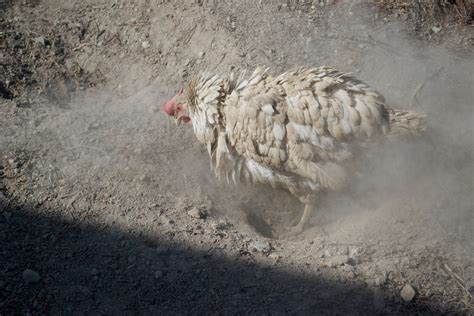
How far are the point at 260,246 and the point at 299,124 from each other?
106 centimetres

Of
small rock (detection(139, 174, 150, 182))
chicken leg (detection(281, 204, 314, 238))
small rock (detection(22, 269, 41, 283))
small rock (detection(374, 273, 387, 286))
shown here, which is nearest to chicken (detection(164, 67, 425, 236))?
chicken leg (detection(281, 204, 314, 238))

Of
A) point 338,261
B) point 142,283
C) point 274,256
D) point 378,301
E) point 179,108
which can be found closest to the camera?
point 378,301

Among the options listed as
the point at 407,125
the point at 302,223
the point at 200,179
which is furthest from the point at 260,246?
the point at 407,125

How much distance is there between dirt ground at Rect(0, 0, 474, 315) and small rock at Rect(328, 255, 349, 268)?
0.01 meters

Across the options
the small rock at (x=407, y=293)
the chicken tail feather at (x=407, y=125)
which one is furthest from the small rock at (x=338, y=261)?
the chicken tail feather at (x=407, y=125)

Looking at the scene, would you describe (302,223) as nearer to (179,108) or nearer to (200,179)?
(200,179)

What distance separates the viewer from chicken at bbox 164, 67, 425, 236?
3.78 m

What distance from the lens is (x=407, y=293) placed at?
132 inches

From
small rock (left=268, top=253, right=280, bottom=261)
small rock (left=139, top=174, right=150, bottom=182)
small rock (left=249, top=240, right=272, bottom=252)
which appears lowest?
small rock (left=249, top=240, right=272, bottom=252)

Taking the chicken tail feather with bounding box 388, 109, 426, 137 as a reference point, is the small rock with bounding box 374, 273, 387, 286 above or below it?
below

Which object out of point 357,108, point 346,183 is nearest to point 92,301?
point 346,183

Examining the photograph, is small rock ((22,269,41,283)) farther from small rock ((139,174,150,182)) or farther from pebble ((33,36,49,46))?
pebble ((33,36,49,46))

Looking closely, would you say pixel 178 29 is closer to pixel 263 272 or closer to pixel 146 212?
pixel 146 212

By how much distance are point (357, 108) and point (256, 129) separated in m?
0.85
